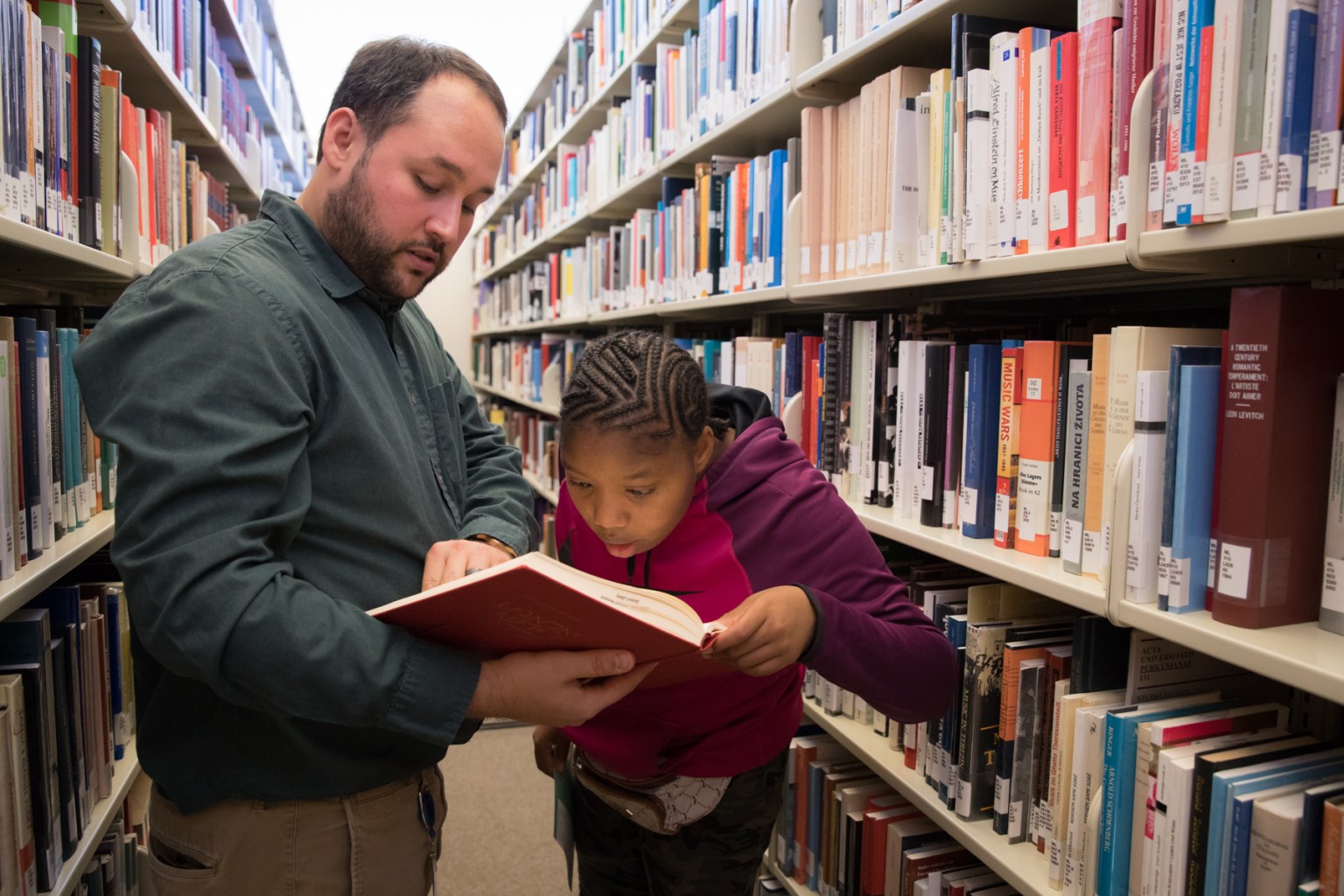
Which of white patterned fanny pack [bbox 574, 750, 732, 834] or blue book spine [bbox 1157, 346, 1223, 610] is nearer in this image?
blue book spine [bbox 1157, 346, 1223, 610]

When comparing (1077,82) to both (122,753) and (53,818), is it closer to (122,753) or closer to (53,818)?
(53,818)

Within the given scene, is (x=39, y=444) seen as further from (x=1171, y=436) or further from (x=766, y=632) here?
(x=1171, y=436)

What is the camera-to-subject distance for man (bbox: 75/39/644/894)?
0.77 metres

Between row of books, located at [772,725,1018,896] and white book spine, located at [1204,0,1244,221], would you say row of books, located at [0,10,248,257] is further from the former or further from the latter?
row of books, located at [772,725,1018,896]

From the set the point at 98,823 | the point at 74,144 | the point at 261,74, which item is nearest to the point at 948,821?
the point at 98,823

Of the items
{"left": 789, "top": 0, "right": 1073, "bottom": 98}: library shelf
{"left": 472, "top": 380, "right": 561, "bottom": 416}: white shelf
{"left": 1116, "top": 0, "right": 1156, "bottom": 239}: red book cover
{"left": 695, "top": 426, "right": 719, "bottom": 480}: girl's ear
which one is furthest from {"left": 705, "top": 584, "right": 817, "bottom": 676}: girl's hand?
{"left": 472, "top": 380, "right": 561, "bottom": 416}: white shelf

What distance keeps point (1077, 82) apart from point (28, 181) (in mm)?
1437

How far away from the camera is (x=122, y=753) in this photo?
66.6 inches

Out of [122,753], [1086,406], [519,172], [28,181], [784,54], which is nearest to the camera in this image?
[1086,406]

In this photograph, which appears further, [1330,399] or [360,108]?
[360,108]

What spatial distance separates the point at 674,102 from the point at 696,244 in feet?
1.90

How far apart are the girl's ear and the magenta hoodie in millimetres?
17

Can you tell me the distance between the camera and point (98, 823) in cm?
146

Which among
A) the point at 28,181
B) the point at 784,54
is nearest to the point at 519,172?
the point at 784,54
